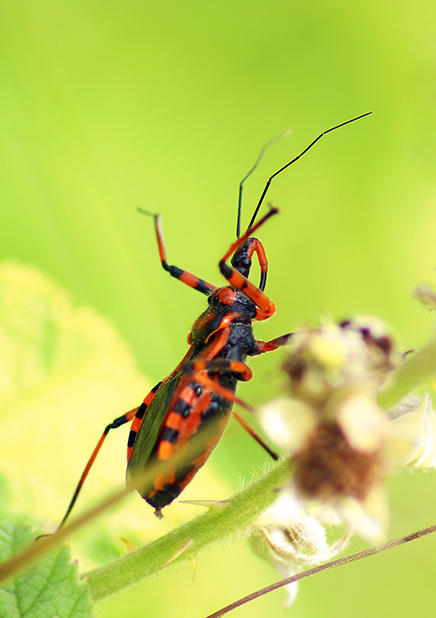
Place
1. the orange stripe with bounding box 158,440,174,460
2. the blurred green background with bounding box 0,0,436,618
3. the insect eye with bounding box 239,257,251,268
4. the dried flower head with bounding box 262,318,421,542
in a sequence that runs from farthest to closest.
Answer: the blurred green background with bounding box 0,0,436,618
the insect eye with bounding box 239,257,251,268
the orange stripe with bounding box 158,440,174,460
the dried flower head with bounding box 262,318,421,542

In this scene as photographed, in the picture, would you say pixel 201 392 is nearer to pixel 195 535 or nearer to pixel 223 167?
pixel 195 535

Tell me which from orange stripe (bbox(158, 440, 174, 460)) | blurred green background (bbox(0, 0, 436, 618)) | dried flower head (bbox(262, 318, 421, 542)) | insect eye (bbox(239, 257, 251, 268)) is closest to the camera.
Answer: dried flower head (bbox(262, 318, 421, 542))

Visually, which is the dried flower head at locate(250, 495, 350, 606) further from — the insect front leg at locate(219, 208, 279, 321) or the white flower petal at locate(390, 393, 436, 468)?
the insect front leg at locate(219, 208, 279, 321)

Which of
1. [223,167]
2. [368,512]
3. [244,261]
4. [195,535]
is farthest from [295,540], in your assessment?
[223,167]

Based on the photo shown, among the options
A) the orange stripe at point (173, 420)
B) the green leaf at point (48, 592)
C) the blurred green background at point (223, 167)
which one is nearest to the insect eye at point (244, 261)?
the orange stripe at point (173, 420)

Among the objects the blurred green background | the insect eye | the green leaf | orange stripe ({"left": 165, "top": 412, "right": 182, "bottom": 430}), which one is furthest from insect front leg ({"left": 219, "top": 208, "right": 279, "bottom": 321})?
the blurred green background

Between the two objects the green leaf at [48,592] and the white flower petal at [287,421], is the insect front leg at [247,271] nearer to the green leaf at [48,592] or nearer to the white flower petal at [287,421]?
the white flower petal at [287,421]
